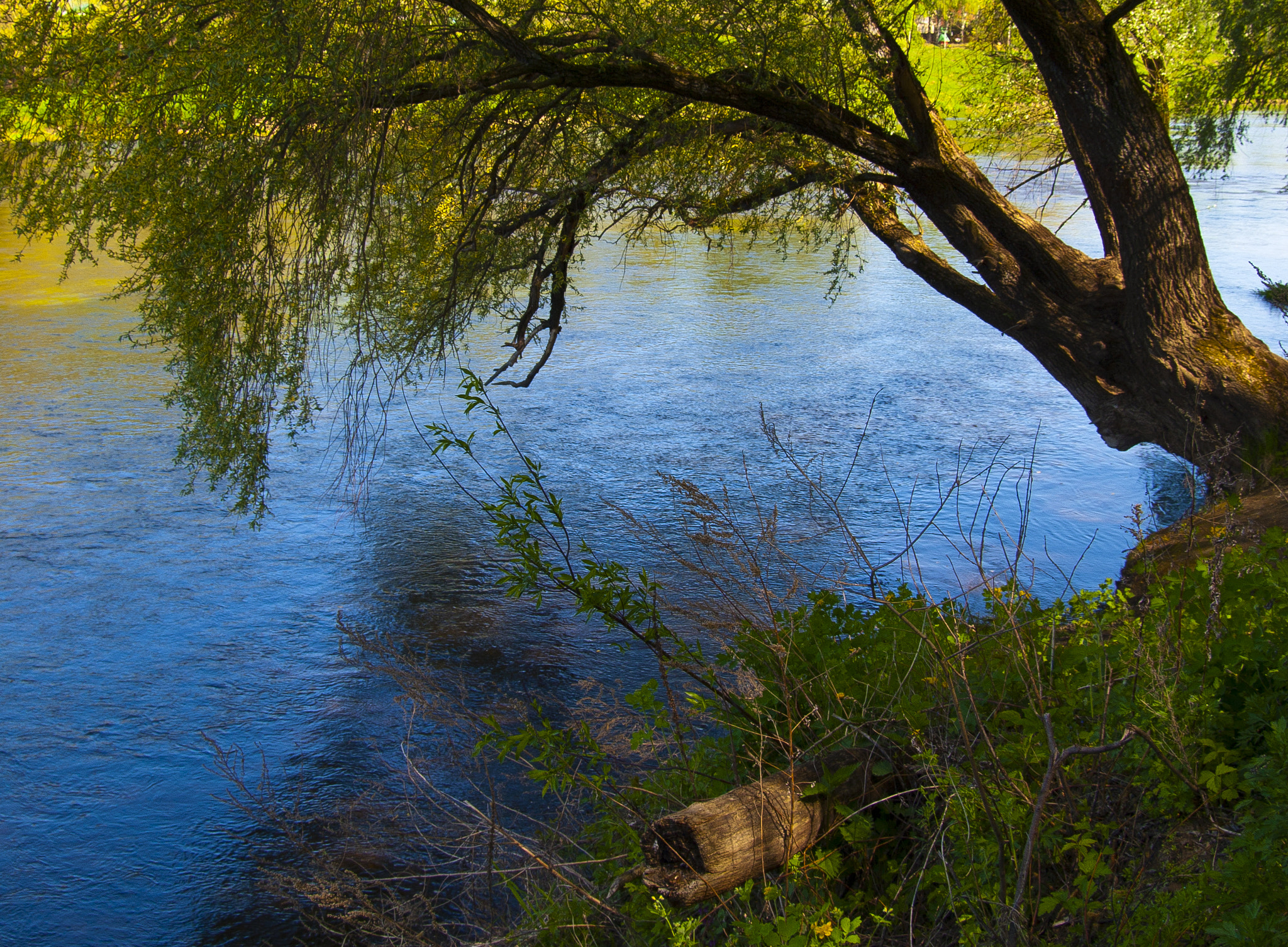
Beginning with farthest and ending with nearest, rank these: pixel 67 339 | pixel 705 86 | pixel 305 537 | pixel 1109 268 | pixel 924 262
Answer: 1. pixel 67 339
2. pixel 305 537
3. pixel 924 262
4. pixel 1109 268
5. pixel 705 86

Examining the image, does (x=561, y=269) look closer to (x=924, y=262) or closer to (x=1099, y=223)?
(x=924, y=262)

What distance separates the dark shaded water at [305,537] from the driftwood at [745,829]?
8.47 feet

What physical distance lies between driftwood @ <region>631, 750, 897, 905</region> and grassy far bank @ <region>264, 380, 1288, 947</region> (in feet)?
0.15

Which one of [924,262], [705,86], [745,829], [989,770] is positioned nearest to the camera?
[745,829]

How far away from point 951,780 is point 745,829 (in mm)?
659

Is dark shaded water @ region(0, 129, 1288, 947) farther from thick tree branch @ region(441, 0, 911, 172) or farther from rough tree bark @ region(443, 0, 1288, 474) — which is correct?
thick tree branch @ region(441, 0, 911, 172)

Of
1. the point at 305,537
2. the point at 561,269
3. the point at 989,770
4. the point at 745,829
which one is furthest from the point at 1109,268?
the point at 305,537

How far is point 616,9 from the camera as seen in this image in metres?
6.77

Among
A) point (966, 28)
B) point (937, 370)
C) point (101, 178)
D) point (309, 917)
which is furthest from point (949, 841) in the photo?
point (937, 370)

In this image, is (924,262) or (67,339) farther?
(67,339)

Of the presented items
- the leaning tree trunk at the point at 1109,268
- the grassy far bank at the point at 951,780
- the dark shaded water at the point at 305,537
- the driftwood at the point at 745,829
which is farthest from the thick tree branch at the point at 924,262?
the driftwood at the point at 745,829

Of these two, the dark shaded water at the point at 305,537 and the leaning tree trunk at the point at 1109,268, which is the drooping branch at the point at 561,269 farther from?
the leaning tree trunk at the point at 1109,268

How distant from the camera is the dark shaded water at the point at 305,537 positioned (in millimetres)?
5715

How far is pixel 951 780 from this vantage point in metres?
3.28
